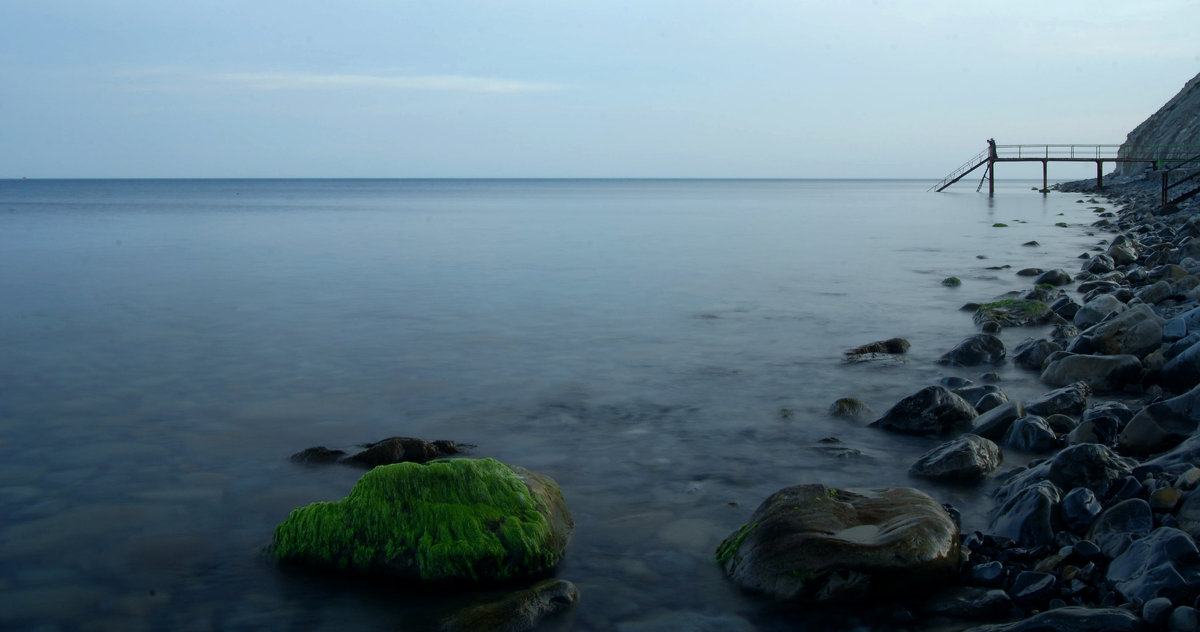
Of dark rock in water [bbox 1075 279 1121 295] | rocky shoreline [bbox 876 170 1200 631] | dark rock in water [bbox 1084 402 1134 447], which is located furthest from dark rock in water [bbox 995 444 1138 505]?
dark rock in water [bbox 1075 279 1121 295]

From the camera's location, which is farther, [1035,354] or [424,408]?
[1035,354]

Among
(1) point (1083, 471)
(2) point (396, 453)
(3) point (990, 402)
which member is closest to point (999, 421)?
(3) point (990, 402)

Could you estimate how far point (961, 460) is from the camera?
6660mm

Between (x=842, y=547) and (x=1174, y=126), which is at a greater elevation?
(x=1174, y=126)

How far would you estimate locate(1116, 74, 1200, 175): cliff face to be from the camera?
57119 mm

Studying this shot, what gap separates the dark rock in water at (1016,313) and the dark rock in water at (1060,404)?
16.9ft

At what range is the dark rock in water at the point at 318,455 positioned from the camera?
291 inches

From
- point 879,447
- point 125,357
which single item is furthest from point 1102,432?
point 125,357

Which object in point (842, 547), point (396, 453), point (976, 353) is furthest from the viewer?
point (976, 353)

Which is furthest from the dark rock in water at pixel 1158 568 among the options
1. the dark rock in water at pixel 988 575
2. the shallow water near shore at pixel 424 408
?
the shallow water near shore at pixel 424 408

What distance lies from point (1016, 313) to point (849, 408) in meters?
5.99

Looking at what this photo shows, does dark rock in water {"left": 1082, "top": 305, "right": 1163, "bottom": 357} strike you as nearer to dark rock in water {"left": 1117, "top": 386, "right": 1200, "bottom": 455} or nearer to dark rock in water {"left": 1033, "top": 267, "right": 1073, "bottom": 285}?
dark rock in water {"left": 1117, "top": 386, "right": 1200, "bottom": 455}

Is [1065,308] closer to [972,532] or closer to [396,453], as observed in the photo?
[972,532]

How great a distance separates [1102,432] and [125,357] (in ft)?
35.4
